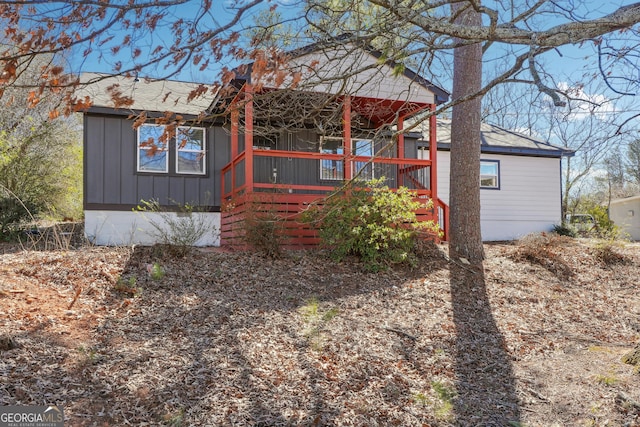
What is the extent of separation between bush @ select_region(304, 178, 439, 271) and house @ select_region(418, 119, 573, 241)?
266 inches

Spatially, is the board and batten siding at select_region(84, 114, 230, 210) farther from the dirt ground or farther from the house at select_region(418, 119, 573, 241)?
the house at select_region(418, 119, 573, 241)

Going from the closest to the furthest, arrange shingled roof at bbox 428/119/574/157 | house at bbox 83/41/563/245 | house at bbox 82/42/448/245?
house at bbox 83/41/563/245 → house at bbox 82/42/448/245 → shingled roof at bbox 428/119/574/157

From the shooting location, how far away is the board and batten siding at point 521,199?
14.8m

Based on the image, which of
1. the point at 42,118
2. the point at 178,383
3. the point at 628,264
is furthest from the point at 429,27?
the point at 42,118

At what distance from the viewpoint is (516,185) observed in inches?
597

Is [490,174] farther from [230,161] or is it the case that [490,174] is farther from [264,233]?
[264,233]

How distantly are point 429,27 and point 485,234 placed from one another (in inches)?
458

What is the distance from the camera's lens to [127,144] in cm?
1099

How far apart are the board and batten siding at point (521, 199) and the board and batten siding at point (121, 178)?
6.99m

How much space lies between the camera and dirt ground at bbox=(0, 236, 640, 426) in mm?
3670

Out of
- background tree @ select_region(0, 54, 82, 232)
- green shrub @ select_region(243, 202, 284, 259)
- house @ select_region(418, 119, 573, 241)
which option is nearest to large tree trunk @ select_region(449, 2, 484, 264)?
green shrub @ select_region(243, 202, 284, 259)

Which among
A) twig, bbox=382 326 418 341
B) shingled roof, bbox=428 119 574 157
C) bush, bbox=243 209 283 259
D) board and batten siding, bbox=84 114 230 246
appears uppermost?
shingled roof, bbox=428 119 574 157

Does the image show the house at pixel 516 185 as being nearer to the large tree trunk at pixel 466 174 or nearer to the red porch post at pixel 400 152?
the red porch post at pixel 400 152

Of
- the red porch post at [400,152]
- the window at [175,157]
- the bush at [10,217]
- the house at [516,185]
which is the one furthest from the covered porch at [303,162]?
the bush at [10,217]
